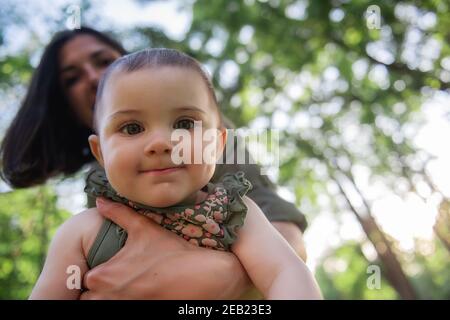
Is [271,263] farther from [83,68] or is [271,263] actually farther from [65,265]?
[83,68]

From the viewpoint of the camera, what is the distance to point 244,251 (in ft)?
3.18

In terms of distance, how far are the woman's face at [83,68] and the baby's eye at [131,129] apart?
1.18 metres

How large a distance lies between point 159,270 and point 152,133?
0.97 ft

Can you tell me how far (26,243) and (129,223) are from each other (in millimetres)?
4114

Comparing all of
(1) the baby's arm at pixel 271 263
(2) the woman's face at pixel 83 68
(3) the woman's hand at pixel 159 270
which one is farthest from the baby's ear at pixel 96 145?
(2) the woman's face at pixel 83 68

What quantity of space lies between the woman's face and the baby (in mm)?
1128

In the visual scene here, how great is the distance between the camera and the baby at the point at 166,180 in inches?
37.0

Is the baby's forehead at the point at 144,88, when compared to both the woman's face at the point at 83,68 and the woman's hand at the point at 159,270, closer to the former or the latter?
the woman's hand at the point at 159,270

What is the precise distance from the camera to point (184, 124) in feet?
3.26

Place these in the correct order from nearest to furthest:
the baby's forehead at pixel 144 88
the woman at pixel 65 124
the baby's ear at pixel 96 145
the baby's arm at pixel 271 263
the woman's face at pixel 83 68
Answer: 1. the baby's arm at pixel 271 263
2. the baby's forehead at pixel 144 88
3. the baby's ear at pixel 96 145
4. the woman at pixel 65 124
5. the woman's face at pixel 83 68
